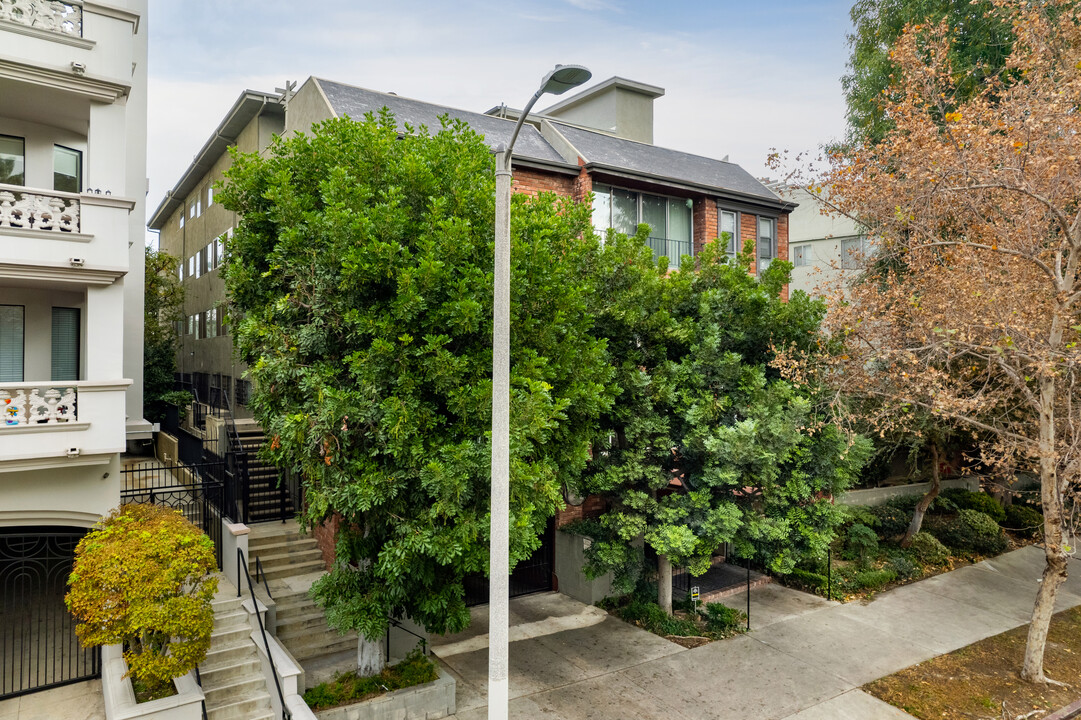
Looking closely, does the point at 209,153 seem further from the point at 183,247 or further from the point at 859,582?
the point at 859,582

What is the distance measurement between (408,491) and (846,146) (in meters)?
20.2

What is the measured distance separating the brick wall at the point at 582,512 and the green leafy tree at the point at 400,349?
6253 millimetres

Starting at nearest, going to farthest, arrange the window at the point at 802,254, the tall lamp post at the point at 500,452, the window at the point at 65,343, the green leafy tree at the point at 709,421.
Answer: the tall lamp post at the point at 500,452 → the window at the point at 65,343 → the green leafy tree at the point at 709,421 → the window at the point at 802,254

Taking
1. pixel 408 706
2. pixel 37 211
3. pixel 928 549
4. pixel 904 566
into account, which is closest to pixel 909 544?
pixel 928 549

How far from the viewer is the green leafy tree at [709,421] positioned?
12.8 metres

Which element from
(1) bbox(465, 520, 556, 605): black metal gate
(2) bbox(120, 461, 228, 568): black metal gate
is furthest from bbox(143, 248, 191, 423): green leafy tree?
(1) bbox(465, 520, 556, 605): black metal gate

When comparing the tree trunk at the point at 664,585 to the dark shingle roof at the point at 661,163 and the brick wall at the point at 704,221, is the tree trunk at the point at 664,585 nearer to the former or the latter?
the brick wall at the point at 704,221

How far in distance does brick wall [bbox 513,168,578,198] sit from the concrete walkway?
34.3ft

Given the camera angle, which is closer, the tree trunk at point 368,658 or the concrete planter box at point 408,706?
the concrete planter box at point 408,706

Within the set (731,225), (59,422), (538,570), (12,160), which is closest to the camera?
(59,422)

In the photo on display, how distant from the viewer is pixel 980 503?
23359 mm

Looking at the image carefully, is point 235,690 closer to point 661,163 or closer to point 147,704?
point 147,704

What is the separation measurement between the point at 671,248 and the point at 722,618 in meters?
10.3

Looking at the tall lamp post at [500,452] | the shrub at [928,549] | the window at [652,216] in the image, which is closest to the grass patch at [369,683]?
the tall lamp post at [500,452]
